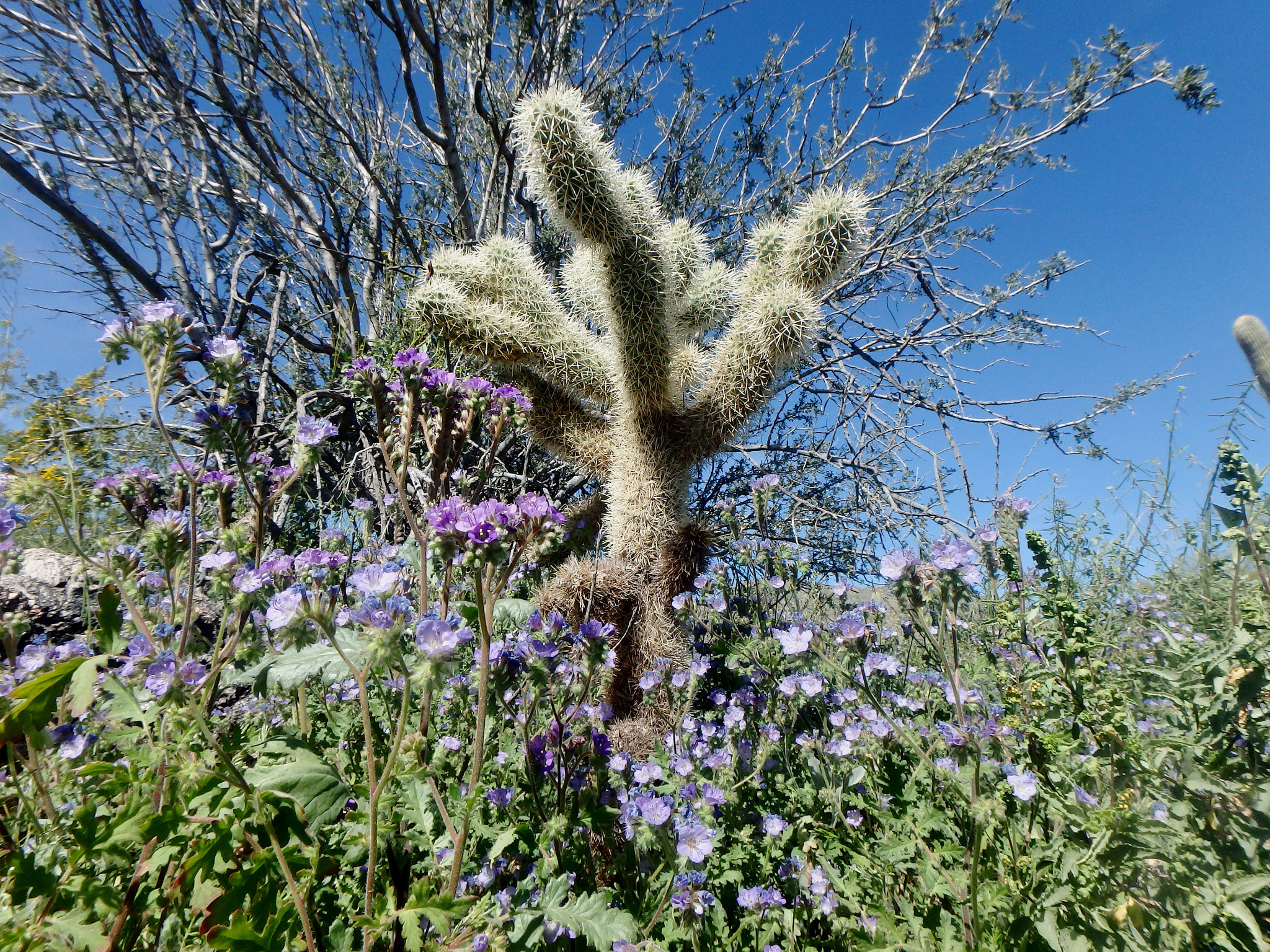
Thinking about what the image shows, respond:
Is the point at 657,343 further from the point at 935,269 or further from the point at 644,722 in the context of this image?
the point at 935,269

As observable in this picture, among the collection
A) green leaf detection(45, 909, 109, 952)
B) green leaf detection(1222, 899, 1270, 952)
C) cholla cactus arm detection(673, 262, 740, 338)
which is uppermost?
cholla cactus arm detection(673, 262, 740, 338)

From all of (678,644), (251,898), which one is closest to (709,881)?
(251,898)

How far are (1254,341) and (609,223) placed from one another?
2802mm

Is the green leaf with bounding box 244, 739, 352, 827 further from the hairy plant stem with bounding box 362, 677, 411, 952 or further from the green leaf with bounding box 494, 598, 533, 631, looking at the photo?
the green leaf with bounding box 494, 598, 533, 631

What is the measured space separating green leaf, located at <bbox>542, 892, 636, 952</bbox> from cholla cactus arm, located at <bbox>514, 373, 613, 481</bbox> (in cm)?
254

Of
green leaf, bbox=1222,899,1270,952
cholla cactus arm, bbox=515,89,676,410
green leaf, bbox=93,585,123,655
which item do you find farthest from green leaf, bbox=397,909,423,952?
cholla cactus arm, bbox=515,89,676,410

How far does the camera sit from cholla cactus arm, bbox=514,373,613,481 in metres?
3.43

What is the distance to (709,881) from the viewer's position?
1.38 metres

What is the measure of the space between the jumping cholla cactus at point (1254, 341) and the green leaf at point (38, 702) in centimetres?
345

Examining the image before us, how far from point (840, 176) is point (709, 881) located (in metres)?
6.23

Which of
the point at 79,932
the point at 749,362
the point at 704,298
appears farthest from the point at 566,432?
the point at 79,932

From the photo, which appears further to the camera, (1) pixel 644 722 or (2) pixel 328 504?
(2) pixel 328 504

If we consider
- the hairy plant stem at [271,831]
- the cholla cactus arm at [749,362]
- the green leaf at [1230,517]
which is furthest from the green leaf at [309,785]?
the cholla cactus arm at [749,362]

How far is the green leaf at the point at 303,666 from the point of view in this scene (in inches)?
40.1
